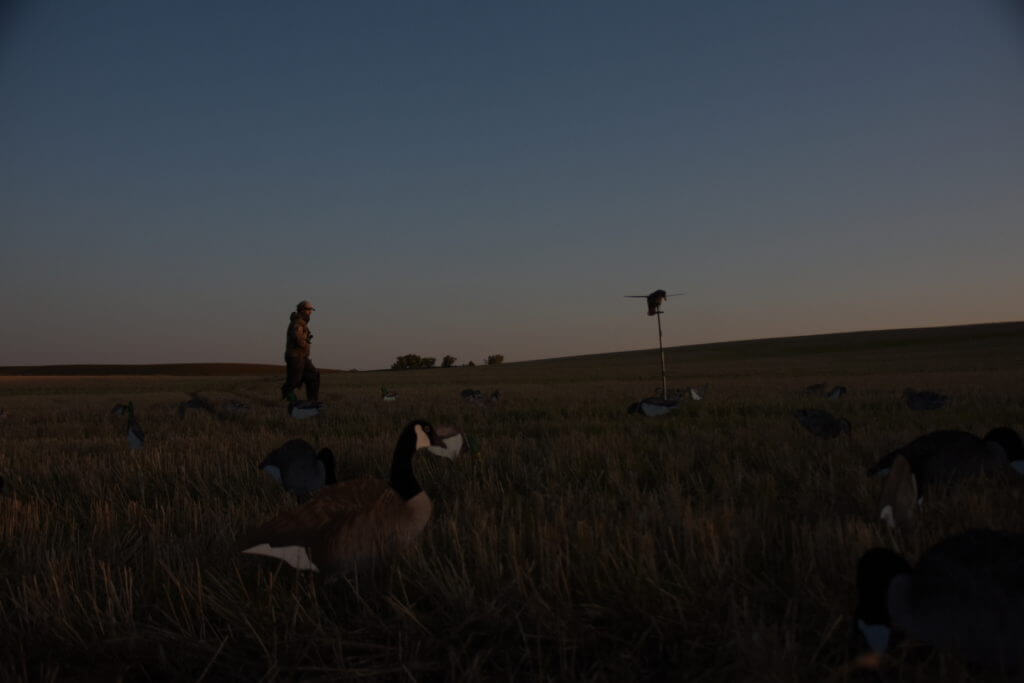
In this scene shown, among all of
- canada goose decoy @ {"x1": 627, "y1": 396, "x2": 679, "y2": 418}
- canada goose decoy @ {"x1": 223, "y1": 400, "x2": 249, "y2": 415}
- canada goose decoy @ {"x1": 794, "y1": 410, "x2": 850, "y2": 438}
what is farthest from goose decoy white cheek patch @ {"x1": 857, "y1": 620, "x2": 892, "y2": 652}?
canada goose decoy @ {"x1": 223, "y1": 400, "x2": 249, "y2": 415}

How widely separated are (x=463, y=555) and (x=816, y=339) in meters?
87.3

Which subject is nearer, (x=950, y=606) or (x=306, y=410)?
(x=950, y=606)

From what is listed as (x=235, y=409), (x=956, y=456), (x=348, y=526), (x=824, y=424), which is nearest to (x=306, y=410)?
(x=235, y=409)

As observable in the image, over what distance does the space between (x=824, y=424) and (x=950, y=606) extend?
6.31m

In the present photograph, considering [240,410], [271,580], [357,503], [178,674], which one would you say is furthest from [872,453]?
[240,410]

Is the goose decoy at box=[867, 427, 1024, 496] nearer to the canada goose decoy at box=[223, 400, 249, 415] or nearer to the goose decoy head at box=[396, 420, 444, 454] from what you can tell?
the goose decoy head at box=[396, 420, 444, 454]

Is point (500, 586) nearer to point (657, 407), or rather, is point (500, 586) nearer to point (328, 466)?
point (328, 466)

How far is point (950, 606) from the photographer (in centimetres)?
198

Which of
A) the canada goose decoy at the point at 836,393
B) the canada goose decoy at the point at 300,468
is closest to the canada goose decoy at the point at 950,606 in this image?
the canada goose decoy at the point at 300,468

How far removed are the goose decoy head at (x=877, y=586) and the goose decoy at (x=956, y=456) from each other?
3248 mm

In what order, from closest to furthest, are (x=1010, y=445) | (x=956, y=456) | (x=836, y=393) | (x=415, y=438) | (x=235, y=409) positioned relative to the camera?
(x=415, y=438)
(x=956, y=456)
(x=1010, y=445)
(x=235, y=409)
(x=836, y=393)

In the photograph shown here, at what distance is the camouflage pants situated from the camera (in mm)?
15988

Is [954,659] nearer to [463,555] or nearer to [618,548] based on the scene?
[618,548]

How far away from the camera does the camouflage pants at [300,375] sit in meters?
16.0
